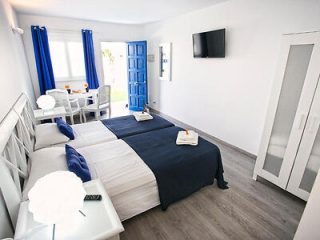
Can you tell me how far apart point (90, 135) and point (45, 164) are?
102 cm

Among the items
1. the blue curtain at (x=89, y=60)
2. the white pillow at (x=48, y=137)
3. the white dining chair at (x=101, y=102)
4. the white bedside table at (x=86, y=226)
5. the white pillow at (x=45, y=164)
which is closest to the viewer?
the white bedside table at (x=86, y=226)

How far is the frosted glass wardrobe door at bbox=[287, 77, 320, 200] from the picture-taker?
1.85 m

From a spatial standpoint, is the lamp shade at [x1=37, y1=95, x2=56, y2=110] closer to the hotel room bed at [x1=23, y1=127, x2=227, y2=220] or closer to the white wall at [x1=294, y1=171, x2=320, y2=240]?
the hotel room bed at [x1=23, y1=127, x2=227, y2=220]

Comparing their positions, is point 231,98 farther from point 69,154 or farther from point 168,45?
point 69,154

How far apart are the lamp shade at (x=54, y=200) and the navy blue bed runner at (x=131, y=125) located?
5.33 ft

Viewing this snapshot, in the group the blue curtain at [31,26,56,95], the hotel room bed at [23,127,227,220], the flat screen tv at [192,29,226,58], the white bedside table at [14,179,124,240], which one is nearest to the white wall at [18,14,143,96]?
the blue curtain at [31,26,56,95]

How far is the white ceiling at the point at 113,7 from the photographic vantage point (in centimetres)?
310

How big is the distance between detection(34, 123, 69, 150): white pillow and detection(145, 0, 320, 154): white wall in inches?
108

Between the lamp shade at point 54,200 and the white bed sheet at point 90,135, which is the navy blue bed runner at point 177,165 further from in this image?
the lamp shade at point 54,200

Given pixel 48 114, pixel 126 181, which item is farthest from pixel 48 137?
pixel 126 181

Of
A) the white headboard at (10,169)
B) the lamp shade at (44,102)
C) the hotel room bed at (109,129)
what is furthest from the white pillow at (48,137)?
the lamp shade at (44,102)

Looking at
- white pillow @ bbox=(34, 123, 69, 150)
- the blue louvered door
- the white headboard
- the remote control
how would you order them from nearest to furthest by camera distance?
the white headboard → the remote control → white pillow @ bbox=(34, 123, 69, 150) → the blue louvered door

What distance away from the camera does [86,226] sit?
3.80ft

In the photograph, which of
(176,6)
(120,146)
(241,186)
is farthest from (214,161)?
(176,6)
